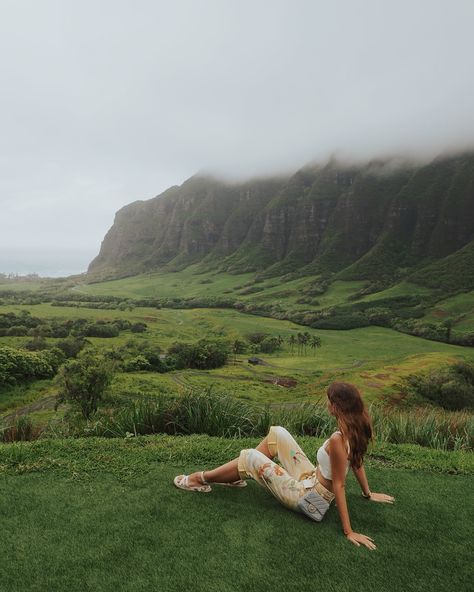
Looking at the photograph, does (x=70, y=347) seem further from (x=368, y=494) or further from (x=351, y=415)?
(x=351, y=415)

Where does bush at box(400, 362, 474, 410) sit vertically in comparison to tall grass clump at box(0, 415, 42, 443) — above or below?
below

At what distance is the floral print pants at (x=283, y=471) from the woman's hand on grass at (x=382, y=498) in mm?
1074

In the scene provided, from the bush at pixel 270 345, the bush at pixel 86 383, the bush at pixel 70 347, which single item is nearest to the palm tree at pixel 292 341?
the bush at pixel 270 345

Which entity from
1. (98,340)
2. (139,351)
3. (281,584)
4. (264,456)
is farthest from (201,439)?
(98,340)

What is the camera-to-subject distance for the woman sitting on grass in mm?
5418

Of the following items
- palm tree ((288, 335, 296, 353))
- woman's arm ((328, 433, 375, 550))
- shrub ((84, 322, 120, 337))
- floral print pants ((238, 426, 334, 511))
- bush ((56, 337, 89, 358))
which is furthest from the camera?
palm tree ((288, 335, 296, 353))

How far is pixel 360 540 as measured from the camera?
5199 millimetres

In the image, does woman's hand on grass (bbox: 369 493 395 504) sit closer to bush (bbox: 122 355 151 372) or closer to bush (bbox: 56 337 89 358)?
bush (bbox: 122 355 151 372)

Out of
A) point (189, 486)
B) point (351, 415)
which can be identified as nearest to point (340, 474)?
point (351, 415)

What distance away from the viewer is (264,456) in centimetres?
604

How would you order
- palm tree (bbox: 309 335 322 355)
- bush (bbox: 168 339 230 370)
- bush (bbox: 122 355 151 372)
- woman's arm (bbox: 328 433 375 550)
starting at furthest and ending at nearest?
1. palm tree (bbox: 309 335 322 355)
2. bush (bbox: 168 339 230 370)
3. bush (bbox: 122 355 151 372)
4. woman's arm (bbox: 328 433 375 550)

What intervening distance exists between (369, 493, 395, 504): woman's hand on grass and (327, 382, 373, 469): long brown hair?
130 centimetres

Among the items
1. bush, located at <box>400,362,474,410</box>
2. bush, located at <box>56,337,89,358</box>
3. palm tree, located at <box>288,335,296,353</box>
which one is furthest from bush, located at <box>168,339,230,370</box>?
bush, located at <box>400,362,474,410</box>

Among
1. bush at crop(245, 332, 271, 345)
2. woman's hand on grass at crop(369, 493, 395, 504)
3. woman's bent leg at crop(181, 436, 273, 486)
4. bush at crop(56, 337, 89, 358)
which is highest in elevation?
woman's bent leg at crop(181, 436, 273, 486)
